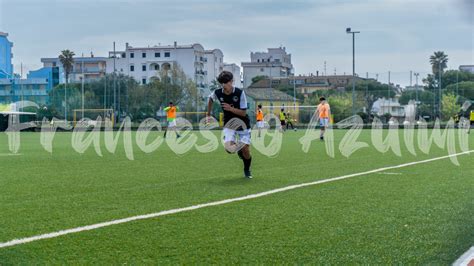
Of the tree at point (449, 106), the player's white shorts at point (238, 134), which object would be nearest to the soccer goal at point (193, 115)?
the tree at point (449, 106)

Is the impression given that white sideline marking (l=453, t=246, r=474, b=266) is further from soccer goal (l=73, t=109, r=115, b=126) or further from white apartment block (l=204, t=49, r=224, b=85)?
white apartment block (l=204, t=49, r=224, b=85)

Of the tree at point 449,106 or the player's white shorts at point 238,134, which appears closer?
the player's white shorts at point 238,134

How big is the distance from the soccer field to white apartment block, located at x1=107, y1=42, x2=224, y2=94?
109107 mm

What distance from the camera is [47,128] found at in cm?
5194

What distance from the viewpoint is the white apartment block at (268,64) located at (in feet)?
533

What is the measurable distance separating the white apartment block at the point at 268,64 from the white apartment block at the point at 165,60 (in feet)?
98.2

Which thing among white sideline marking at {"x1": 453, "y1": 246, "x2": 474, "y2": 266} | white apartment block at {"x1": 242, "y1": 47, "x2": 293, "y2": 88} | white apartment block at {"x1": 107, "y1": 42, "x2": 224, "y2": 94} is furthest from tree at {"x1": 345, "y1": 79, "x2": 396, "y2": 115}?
white apartment block at {"x1": 242, "y1": 47, "x2": 293, "y2": 88}

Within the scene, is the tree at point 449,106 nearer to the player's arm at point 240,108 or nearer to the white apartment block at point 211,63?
the player's arm at point 240,108

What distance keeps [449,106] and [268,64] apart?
110 meters

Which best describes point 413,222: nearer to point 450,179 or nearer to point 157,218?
point 157,218

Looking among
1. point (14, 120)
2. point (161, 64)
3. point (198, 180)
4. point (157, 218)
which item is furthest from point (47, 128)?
point (161, 64)

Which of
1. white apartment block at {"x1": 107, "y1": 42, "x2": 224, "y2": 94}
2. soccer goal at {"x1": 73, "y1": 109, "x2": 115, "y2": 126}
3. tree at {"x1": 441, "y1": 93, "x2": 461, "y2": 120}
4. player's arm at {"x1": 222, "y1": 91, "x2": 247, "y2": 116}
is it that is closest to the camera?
player's arm at {"x1": 222, "y1": 91, "x2": 247, "y2": 116}

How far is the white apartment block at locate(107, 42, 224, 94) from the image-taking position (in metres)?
123

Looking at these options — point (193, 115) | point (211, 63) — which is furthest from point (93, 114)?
point (211, 63)
